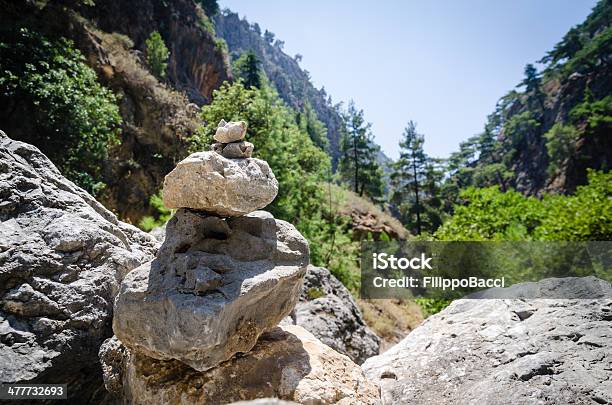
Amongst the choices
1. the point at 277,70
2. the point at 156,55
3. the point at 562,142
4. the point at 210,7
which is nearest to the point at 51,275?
the point at 156,55

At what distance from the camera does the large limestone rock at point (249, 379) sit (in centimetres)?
329

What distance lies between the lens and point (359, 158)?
39.8 metres

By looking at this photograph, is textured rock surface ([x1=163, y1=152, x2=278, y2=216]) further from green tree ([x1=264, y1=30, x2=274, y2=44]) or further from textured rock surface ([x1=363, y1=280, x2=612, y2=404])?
green tree ([x1=264, y1=30, x2=274, y2=44])

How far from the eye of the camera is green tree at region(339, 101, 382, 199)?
127 feet

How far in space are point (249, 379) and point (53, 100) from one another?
38.5ft

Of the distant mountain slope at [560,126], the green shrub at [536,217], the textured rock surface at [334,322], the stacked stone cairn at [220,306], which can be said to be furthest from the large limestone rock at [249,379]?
the distant mountain slope at [560,126]

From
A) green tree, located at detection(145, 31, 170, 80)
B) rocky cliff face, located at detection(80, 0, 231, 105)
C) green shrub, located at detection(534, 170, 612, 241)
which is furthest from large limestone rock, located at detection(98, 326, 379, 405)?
rocky cliff face, located at detection(80, 0, 231, 105)

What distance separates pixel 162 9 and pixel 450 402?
38633 millimetres

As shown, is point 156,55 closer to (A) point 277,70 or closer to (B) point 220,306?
(B) point 220,306

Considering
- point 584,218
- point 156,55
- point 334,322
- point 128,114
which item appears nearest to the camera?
point 334,322

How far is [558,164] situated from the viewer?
45.7 m

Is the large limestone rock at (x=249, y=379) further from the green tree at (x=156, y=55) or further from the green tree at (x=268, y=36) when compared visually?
the green tree at (x=268, y=36)

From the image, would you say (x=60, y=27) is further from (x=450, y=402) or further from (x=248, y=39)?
(x=248, y=39)

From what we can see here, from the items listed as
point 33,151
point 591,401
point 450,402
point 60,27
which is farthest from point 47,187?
point 60,27
